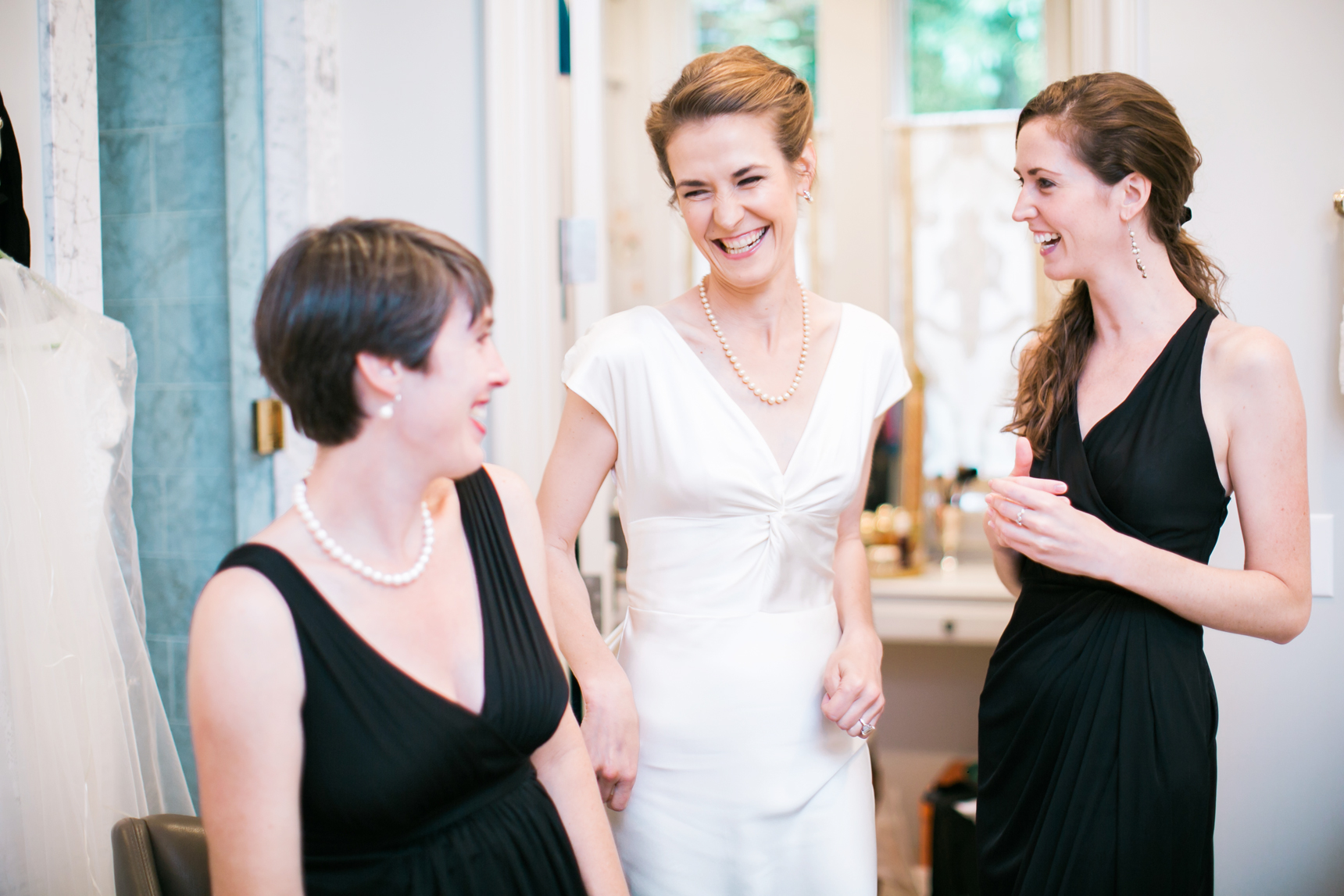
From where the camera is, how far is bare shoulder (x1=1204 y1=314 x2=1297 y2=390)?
51.2 inches

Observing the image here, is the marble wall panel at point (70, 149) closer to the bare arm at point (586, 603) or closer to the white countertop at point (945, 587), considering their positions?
the bare arm at point (586, 603)

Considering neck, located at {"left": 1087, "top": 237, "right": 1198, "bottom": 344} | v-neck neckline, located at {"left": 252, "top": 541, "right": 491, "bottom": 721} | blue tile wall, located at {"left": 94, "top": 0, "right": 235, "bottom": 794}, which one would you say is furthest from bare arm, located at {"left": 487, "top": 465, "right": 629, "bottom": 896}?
blue tile wall, located at {"left": 94, "top": 0, "right": 235, "bottom": 794}

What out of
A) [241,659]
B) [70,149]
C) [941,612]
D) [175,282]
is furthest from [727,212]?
[941,612]

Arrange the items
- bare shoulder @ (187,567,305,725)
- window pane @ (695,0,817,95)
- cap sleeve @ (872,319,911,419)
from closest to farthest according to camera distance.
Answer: bare shoulder @ (187,567,305,725), cap sleeve @ (872,319,911,419), window pane @ (695,0,817,95)

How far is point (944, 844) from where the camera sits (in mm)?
2811

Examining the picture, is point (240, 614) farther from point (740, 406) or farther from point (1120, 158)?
point (1120, 158)

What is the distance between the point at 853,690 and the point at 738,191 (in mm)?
712

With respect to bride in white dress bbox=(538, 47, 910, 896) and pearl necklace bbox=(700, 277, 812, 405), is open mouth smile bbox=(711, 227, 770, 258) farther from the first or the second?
pearl necklace bbox=(700, 277, 812, 405)

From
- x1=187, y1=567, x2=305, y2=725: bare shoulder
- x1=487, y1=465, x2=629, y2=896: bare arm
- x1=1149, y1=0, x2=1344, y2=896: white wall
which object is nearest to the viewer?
x1=187, y1=567, x2=305, y2=725: bare shoulder

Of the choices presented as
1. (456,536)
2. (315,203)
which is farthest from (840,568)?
(315,203)

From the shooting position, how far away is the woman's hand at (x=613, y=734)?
4.26 ft

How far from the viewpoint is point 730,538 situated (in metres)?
1.40

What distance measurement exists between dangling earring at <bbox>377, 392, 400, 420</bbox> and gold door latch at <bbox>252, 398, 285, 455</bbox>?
46.3 inches

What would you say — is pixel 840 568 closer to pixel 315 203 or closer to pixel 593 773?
pixel 593 773
